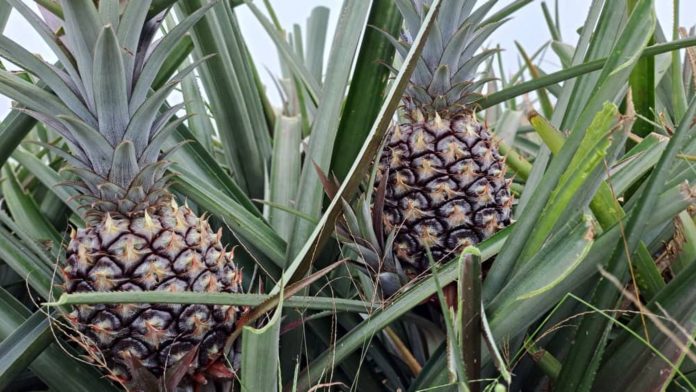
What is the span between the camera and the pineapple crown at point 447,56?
0.66 meters

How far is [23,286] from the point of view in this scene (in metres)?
0.85

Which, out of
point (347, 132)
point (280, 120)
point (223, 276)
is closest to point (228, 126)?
point (280, 120)

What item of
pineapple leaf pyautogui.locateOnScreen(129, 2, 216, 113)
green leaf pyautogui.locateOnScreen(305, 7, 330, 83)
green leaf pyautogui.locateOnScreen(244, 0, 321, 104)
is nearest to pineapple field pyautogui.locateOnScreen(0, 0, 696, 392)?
pineapple leaf pyautogui.locateOnScreen(129, 2, 216, 113)

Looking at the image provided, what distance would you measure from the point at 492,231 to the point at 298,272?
21 cm

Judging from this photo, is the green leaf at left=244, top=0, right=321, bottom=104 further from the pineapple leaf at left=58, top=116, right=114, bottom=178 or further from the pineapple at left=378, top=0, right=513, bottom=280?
the pineapple leaf at left=58, top=116, right=114, bottom=178

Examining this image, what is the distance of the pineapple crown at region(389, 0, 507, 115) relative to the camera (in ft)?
2.18

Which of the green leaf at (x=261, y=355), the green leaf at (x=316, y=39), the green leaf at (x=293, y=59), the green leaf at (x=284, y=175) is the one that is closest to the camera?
the green leaf at (x=261, y=355)

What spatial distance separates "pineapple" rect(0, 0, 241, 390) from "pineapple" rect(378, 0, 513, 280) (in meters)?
0.17

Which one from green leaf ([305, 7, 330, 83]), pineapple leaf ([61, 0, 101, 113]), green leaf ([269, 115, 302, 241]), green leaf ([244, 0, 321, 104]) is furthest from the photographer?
green leaf ([305, 7, 330, 83])

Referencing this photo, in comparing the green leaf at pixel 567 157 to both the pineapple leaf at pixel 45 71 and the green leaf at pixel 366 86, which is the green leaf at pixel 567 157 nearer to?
the green leaf at pixel 366 86

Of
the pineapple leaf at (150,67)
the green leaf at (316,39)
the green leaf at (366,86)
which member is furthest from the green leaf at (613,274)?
the green leaf at (316,39)

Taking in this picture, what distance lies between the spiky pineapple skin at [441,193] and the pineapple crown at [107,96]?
0.71ft

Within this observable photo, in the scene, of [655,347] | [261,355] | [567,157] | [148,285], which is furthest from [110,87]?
[655,347]

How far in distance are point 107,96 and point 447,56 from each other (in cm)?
32
